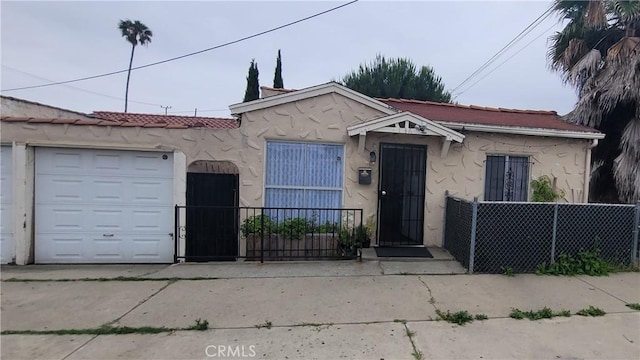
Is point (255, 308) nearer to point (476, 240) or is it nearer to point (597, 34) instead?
point (476, 240)

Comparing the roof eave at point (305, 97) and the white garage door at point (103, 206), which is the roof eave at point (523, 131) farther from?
the white garage door at point (103, 206)

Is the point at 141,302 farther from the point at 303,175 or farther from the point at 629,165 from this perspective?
the point at 629,165

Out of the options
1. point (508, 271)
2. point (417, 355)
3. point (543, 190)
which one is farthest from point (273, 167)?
point (543, 190)

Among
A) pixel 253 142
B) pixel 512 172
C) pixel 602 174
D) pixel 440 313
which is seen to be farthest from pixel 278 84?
pixel 440 313

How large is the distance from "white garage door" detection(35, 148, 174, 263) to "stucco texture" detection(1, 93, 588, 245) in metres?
0.33

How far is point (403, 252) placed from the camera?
261 inches

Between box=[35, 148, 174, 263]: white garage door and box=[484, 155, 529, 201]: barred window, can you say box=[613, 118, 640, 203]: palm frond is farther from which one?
box=[35, 148, 174, 263]: white garage door

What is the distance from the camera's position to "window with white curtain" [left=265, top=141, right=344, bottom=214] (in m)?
6.78

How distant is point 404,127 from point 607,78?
5.38 meters

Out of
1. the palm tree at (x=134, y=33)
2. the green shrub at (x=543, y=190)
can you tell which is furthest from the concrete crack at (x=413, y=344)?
the palm tree at (x=134, y=33)

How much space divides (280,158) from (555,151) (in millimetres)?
6311

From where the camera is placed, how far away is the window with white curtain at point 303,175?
678cm

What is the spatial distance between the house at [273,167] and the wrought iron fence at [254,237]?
24cm

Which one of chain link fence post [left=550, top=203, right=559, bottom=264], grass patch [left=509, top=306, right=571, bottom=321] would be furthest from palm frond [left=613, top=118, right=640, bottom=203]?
grass patch [left=509, top=306, right=571, bottom=321]
